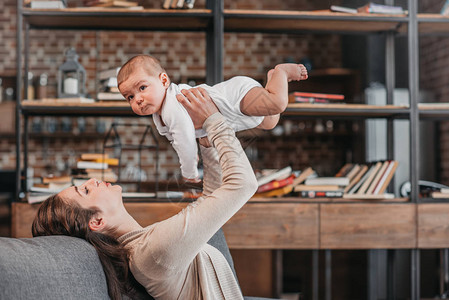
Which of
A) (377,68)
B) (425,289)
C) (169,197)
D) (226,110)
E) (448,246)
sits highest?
(377,68)

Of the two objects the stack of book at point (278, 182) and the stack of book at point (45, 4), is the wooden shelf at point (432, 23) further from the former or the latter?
the stack of book at point (45, 4)

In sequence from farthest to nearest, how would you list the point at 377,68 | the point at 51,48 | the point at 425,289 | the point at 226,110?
the point at 51,48 → the point at 377,68 → the point at 425,289 → the point at 226,110

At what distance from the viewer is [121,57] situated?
5562mm

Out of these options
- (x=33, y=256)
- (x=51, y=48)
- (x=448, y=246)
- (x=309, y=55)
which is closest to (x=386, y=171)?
(x=448, y=246)

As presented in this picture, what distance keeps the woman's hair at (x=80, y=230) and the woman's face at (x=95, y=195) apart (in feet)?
0.04

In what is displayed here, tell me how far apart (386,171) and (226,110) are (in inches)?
67.7

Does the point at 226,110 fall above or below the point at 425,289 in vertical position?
above

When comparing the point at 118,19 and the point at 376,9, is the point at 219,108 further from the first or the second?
the point at 376,9

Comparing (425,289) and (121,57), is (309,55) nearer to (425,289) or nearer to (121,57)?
(121,57)

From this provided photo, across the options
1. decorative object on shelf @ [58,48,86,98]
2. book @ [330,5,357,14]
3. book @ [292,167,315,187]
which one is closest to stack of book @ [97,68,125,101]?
decorative object on shelf @ [58,48,86,98]

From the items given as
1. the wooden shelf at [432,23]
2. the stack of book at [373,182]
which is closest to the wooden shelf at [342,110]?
the stack of book at [373,182]

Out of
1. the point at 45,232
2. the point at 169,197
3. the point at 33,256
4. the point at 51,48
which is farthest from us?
the point at 51,48

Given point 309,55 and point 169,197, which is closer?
point 169,197

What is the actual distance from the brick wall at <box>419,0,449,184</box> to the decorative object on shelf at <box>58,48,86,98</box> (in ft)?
9.07
